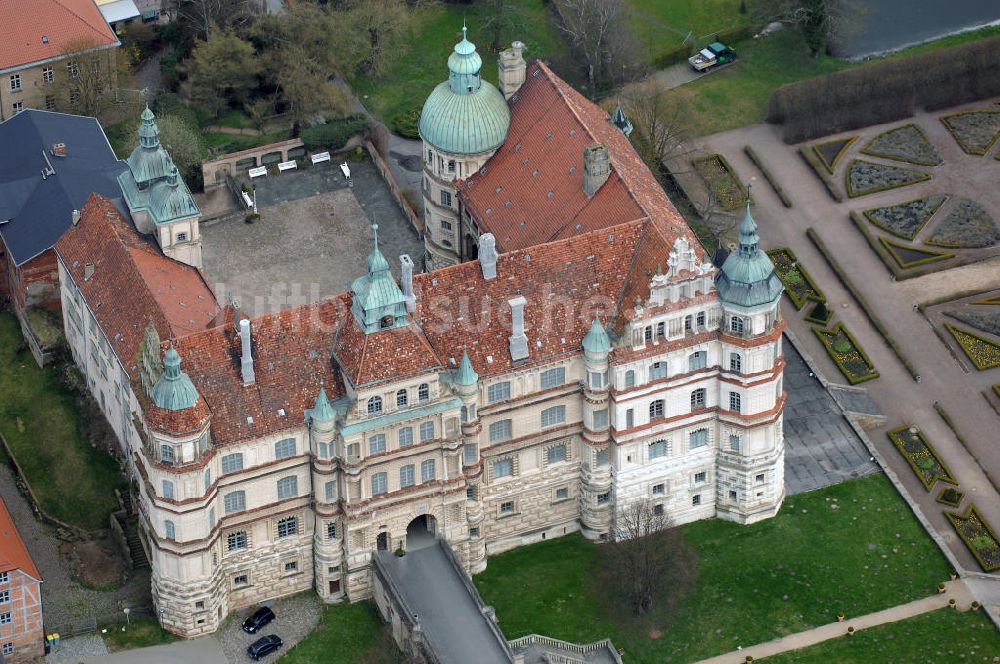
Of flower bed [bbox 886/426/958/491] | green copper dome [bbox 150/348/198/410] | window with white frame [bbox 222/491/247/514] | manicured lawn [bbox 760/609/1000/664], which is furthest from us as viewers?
flower bed [bbox 886/426/958/491]

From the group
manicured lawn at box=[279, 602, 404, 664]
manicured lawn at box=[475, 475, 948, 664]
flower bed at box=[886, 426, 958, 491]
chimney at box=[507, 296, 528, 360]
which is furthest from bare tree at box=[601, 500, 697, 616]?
flower bed at box=[886, 426, 958, 491]

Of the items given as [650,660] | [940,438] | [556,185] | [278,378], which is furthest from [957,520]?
[278,378]

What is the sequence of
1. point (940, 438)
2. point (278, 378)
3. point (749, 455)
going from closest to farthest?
point (278, 378), point (749, 455), point (940, 438)

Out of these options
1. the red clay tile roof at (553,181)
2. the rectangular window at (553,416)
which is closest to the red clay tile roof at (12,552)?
the rectangular window at (553,416)

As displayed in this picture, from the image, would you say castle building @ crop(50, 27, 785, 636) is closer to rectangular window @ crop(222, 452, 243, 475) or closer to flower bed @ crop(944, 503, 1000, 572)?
rectangular window @ crop(222, 452, 243, 475)

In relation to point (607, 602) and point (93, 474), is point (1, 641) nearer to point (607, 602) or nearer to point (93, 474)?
point (93, 474)
